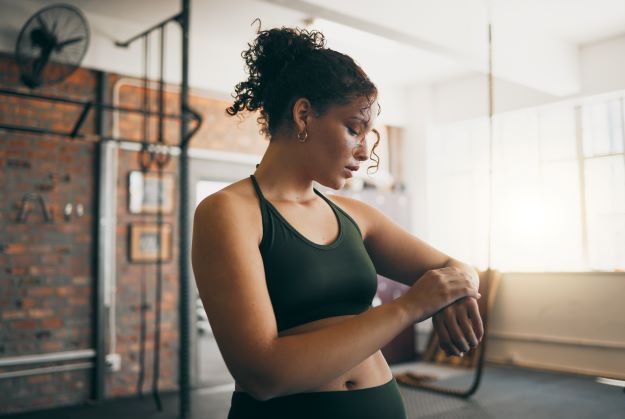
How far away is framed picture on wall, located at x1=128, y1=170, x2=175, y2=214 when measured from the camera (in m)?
4.77

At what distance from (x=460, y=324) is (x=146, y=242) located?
13.8ft

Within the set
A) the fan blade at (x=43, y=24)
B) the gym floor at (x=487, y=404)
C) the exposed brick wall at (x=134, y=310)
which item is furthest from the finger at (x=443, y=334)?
the exposed brick wall at (x=134, y=310)

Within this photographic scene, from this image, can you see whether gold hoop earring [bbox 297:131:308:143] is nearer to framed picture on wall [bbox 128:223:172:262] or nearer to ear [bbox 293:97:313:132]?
ear [bbox 293:97:313:132]

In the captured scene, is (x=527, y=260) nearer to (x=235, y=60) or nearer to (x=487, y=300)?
(x=487, y=300)

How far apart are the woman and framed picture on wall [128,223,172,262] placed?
12.5 ft

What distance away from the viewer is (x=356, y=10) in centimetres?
335

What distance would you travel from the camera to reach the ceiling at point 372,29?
3502 mm

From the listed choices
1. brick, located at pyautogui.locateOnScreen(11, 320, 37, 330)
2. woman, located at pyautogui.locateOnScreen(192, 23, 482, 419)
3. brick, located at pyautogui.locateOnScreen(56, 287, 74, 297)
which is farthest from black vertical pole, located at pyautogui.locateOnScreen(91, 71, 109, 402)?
woman, located at pyautogui.locateOnScreen(192, 23, 482, 419)

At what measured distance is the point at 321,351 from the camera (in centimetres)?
83

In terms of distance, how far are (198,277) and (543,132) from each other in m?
4.81

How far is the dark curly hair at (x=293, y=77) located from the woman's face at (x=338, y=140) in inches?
0.6

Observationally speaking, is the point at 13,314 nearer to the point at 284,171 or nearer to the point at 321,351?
the point at 284,171

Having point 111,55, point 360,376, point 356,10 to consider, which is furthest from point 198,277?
point 111,55

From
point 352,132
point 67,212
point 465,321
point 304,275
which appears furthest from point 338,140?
point 67,212
